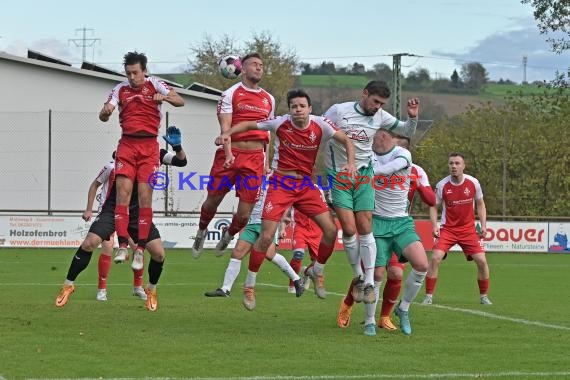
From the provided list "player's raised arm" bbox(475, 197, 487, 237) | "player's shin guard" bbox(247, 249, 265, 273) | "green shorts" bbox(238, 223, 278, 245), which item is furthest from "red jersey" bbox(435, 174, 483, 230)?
"player's shin guard" bbox(247, 249, 265, 273)

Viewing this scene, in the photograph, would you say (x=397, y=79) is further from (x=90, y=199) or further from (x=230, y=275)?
(x=230, y=275)

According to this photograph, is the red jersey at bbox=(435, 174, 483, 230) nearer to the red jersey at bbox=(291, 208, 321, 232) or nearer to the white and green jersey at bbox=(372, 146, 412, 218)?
the red jersey at bbox=(291, 208, 321, 232)

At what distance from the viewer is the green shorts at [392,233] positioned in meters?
12.3

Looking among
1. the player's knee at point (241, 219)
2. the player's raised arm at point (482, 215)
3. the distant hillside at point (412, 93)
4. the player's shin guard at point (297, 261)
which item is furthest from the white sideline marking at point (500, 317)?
the distant hillside at point (412, 93)

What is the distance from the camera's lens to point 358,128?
12258 mm

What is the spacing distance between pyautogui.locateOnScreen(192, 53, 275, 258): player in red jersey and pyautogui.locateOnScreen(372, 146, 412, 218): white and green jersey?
191 cm

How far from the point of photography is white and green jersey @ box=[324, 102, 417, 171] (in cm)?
1224

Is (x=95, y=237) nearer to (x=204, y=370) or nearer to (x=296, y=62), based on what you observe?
(x=204, y=370)

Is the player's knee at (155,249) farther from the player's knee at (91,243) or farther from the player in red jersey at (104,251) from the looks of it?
the player in red jersey at (104,251)

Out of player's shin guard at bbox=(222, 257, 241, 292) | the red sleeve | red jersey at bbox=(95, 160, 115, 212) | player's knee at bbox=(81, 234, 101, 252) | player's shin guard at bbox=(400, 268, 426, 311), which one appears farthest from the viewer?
red jersey at bbox=(95, 160, 115, 212)

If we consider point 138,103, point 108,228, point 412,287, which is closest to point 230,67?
point 138,103

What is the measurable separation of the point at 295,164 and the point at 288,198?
15.6 inches

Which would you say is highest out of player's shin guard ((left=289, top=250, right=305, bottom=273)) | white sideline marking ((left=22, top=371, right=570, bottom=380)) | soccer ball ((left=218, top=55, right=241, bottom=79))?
soccer ball ((left=218, top=55, right=241, bottom=79))

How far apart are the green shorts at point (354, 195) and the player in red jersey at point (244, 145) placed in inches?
68.6
